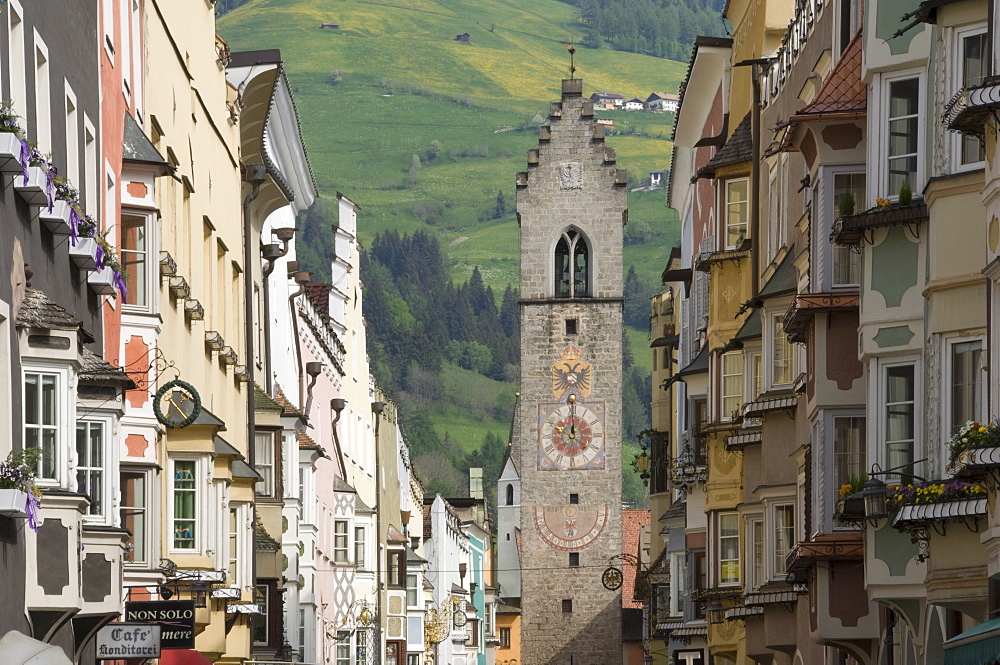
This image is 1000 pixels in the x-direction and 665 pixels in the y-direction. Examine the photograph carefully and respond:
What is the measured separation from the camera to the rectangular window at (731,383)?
37.5m

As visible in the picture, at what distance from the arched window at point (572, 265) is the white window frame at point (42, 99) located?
272ft

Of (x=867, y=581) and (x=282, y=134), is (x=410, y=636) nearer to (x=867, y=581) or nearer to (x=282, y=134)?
(x=282, y=134)

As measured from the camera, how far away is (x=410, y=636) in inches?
2970

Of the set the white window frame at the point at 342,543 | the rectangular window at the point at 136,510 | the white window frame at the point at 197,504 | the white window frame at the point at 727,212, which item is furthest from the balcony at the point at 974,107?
the white window frame at the point at 342,543

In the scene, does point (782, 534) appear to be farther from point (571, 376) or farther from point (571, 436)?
point (571, 436)

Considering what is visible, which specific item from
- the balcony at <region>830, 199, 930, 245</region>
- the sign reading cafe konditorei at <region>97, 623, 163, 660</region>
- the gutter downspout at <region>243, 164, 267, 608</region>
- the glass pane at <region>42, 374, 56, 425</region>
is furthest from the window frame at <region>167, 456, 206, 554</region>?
the glass pane at <region>42, 374, 56, 425</region>

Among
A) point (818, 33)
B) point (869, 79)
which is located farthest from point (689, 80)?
point (869, 79)

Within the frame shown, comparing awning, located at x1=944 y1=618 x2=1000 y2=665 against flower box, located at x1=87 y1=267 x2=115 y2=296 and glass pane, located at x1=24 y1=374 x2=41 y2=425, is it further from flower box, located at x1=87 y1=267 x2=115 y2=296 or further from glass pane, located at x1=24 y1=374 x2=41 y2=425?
flower box, located at x1=87 y1=267 x2=115 y2=296

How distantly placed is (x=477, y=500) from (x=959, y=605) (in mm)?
114108

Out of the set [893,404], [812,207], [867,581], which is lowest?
[867,581]

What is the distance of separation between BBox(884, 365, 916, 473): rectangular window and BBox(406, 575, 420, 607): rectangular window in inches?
2170

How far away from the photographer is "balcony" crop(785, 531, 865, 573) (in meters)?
25.3

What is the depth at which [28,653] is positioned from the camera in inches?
579

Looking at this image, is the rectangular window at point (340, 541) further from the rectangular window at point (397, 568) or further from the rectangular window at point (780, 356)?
the rectangular window at point (780, 356)
